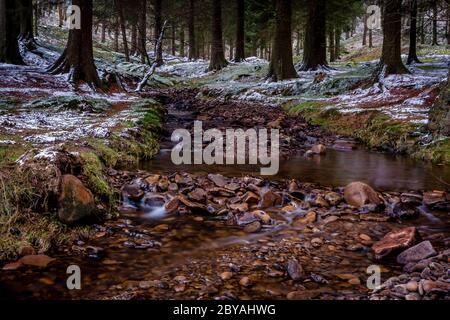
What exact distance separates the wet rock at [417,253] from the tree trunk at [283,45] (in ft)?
55.8

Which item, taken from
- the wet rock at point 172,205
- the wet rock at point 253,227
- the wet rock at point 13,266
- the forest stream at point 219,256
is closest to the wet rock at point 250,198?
the forest stream at point 219,256

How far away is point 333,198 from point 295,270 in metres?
2.51

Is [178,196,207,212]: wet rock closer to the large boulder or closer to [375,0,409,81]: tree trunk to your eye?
the large boulder

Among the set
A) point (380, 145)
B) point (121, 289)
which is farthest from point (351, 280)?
point (380, 145)

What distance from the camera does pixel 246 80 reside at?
934 inches

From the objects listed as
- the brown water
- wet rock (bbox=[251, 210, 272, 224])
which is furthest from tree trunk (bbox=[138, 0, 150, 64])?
wet rock (bbox=[251, 210, 272, 224])

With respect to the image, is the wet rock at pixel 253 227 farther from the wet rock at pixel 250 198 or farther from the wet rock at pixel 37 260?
the wet rock at pixel 37 260

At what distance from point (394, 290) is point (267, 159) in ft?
19.9

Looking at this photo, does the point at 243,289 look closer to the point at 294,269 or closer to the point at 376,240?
the point at 294,269

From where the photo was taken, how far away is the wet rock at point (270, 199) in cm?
625

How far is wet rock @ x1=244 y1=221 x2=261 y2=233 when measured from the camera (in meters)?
5.30

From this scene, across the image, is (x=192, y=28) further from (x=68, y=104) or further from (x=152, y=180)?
(x=152, y=180)

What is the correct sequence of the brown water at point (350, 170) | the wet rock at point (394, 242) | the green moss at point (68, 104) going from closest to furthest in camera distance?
the wet rock at point (394, 242)
the brown water at point (350, 170)
the green moss at point (68, 104)

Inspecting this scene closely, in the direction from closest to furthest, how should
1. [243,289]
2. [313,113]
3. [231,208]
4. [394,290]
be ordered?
[394,290] < [243,289] < [231,208] < [313,113]
